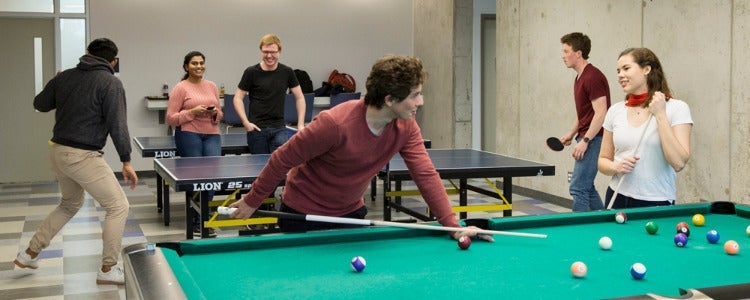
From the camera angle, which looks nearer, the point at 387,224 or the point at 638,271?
the point at 638,271

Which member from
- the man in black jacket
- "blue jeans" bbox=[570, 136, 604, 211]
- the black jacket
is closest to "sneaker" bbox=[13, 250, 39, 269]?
the man in black jacket

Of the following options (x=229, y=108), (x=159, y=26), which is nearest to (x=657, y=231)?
(x=229, y=108)

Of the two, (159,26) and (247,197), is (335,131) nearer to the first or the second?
(247,197)

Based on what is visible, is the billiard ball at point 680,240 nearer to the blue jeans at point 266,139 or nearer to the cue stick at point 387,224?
the cue stick at point 387,224

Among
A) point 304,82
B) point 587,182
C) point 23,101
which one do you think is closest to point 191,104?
point 587,182

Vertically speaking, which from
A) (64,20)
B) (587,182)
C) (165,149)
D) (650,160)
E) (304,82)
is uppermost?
(64,20)

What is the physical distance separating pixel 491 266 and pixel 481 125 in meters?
8.48

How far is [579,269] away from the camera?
2469 mm

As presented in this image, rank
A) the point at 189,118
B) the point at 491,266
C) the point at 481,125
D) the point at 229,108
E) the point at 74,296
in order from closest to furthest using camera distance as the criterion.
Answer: the point at 491,266
the point at 74,296
the point at 189,118
the point at 229,108
the point at 481,125

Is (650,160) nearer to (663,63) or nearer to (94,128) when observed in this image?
(663,63)

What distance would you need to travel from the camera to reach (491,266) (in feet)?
8.71

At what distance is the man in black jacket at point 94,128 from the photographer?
15.5 feet

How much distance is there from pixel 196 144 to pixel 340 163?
12.4ft

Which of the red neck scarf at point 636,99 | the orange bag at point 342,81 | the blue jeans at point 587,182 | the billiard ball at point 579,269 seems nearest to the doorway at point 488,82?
the orange bag at point 342,81
